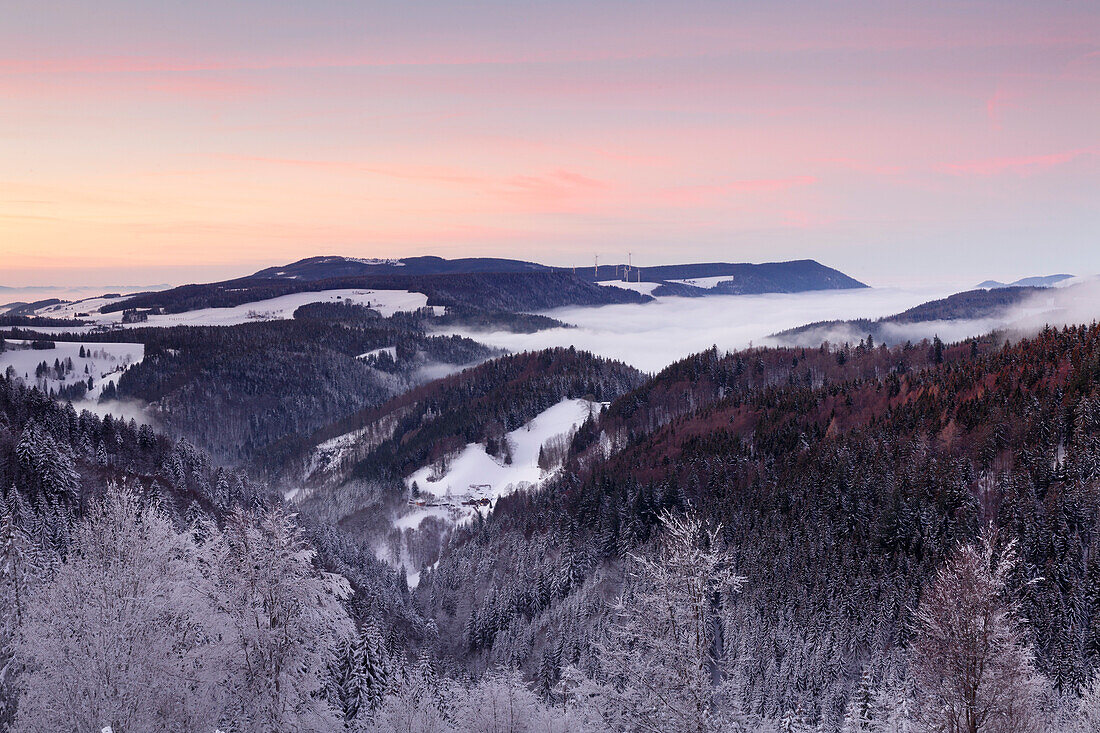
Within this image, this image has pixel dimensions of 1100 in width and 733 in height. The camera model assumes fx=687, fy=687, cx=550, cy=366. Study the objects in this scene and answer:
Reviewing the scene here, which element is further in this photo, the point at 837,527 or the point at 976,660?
the point at 837,527

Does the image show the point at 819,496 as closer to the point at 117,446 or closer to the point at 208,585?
the point at 208,585

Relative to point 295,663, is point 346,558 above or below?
below

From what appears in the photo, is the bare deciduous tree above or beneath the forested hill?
above

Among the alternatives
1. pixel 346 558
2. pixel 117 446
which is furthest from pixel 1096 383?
pixel 117 446

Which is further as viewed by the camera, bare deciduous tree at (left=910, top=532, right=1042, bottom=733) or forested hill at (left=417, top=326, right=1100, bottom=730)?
forested hill at (left=417, top=326, right=1100, bottom=730)

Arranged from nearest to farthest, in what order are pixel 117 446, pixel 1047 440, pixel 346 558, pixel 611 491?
pixel 1047 440 → pixel 117 446 → pixel 346 558 → pixel 611 491

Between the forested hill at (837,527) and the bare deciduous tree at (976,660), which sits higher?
the bare deciduous tree at (976,660)

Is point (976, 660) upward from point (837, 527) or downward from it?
upward

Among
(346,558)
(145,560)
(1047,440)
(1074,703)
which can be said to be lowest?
(346,558)
